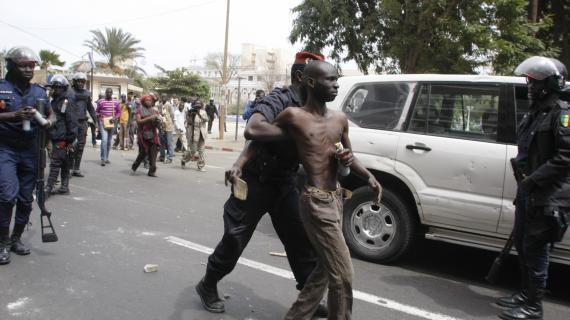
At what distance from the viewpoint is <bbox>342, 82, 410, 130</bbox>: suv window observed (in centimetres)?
483

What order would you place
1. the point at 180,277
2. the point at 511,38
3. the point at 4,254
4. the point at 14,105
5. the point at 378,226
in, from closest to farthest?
the point at 180,277
the point at 4,254
the point at 14,105
the point at 378,226
the point at 511,38

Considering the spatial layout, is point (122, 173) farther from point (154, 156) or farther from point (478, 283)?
point (478, 283)

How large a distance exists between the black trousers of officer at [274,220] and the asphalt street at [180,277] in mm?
454

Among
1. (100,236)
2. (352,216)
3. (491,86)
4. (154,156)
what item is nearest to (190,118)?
(154,156)

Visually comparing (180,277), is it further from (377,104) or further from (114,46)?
(114,46)

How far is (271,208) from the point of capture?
3.33 meters

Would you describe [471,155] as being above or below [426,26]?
below

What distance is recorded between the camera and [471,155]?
4277mm

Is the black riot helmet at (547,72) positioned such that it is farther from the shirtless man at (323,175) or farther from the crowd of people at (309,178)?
the shirtless man at (323,175)

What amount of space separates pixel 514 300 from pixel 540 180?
108 centimetres

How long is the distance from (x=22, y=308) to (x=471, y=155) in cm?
383

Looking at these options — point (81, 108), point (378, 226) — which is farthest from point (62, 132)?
point (378, 226)

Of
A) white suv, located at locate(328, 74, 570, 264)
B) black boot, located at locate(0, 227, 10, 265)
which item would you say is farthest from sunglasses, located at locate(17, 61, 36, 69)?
white suv, located at locate(328, 74, 570, 264)

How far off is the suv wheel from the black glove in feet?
4.17
